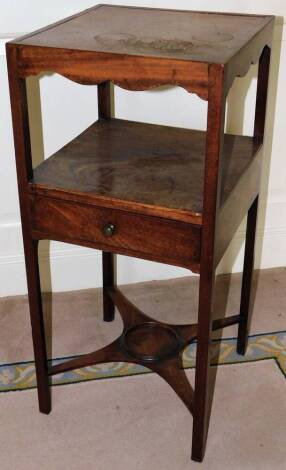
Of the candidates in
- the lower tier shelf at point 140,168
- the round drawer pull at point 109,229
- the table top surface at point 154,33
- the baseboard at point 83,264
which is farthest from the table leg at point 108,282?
the table top surface at point 154,33

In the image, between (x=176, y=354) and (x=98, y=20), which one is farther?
(x=176, y=354)

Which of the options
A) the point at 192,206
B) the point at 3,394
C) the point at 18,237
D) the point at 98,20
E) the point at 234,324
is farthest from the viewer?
the point at 18,237

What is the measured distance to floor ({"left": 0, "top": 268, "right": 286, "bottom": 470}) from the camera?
145 centimetres

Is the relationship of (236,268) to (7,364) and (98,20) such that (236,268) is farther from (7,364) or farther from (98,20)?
(98,20)

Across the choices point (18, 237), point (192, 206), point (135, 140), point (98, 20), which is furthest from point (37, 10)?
point (192, 206)

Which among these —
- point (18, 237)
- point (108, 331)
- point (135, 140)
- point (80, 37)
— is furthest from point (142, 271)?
point (80, 37)

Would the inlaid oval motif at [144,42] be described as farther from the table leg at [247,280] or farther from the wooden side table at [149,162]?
the table leg at [247,280]

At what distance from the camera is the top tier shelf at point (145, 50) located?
42.4 inches

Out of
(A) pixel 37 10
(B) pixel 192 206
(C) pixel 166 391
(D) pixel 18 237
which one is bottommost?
(C) pixel 166 391

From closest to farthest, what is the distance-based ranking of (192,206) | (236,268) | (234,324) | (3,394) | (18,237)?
(192,206) → (3,394) → (234,324) → (18,237) → (236,268)

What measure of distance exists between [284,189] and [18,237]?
0.84 metres

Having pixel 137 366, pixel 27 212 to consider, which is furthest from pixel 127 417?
pixel 27 212

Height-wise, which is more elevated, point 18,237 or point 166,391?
point 18,237

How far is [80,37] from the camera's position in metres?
1.22
